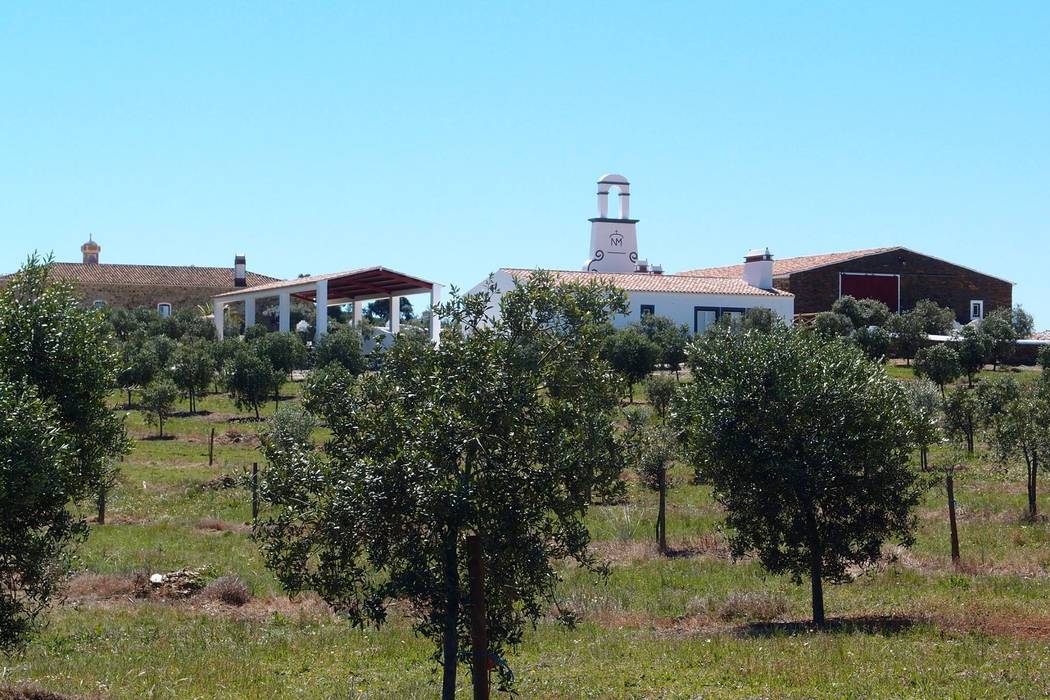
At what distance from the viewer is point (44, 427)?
12109mm

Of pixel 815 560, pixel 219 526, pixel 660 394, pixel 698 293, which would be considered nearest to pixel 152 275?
pixel 698 293

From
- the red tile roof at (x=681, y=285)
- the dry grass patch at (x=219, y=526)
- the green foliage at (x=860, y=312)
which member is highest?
the red tile roof at (x=681, y=285)

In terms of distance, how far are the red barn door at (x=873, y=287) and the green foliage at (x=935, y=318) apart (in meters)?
5.35

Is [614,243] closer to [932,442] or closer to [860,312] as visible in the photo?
[860,312]

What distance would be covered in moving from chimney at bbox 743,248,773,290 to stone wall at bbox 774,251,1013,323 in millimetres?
3941

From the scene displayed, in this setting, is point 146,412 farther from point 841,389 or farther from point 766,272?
point 766,272

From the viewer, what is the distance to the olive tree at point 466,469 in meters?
11.0

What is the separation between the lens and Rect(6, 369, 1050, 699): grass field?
1476 cm

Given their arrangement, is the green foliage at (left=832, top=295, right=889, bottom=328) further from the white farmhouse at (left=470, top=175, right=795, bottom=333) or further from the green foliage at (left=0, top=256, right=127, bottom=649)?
the green foliage at (left=0, top=256, right=127, bottom=649)

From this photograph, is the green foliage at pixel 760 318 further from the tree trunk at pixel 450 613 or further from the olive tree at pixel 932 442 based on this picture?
the tree trunk at pixel 450 613

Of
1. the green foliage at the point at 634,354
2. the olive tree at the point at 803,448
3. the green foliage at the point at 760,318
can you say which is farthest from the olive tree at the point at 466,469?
the green foliage at the point at 760,318

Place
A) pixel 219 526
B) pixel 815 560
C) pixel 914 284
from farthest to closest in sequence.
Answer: pixel 914 284, pixel 219 526, pixel 815 560

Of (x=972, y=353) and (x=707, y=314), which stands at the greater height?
(x=707, y=314)

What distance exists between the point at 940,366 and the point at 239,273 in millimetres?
65515
